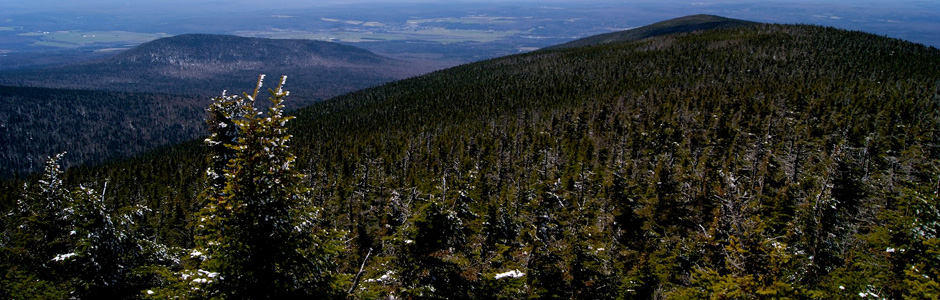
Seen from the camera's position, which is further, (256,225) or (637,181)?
(637,181)

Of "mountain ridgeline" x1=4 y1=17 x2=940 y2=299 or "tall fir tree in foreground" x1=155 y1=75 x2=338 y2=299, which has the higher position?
"tall fir tree in foreground" x1=155 y1=75 x2=338 y2=299

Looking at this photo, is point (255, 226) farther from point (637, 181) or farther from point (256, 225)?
point (637, 181)

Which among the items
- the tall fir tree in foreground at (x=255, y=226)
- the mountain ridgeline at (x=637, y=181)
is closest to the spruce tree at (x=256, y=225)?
the tall fir tree in foreground at (x=255, y=226)

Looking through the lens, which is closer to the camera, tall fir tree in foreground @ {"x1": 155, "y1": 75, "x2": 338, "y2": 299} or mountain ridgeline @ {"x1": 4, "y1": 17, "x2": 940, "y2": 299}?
tall fir tree in foreground @ {"x1": 155, "y1": 75, "x2": 338, "y2": 299}

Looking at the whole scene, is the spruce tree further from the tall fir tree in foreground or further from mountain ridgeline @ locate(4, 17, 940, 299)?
mountain ridgeline @ locate(4, 17, 940, 299)

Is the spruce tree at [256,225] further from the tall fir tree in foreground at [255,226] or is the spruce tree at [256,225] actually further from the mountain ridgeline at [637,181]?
the mountain ridgeline at [637,181]

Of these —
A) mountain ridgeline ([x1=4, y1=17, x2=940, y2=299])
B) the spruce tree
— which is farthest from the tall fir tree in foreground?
mountain ridgeline ([x1=4, y1=17, x2=940, y2=299])

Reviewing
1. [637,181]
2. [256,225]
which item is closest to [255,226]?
[256,225]

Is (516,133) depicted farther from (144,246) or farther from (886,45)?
(886,45)
